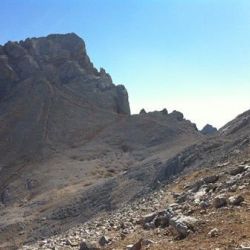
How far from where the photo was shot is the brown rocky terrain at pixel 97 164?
18.4 m

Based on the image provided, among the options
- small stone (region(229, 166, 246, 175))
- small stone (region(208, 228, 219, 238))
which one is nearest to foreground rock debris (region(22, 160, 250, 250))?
small stone (region(208, 228, 219, 238))

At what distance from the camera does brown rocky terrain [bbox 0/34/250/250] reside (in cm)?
1839

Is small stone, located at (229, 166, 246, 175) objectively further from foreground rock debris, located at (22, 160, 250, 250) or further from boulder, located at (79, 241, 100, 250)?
boulder, located at (79, 241, 100, 250)

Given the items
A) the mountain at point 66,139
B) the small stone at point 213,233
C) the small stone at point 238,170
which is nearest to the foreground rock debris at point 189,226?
the small stone at point 213,233

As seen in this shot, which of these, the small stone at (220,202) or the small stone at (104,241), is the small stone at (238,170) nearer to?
the small stone at (220,202)

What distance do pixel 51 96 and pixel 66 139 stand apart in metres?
11.4

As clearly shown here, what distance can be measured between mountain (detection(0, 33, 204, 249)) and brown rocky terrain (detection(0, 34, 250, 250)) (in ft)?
0.59

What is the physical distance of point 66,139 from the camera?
82.7 meters

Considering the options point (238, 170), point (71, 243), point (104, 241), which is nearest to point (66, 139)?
point (238, 170)

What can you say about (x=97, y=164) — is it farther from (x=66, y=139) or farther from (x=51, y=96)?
(x=51, y=96)

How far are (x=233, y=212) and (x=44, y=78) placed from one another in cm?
8034

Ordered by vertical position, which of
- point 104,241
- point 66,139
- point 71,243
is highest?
point 66,139

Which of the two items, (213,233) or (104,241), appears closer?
(213,233)

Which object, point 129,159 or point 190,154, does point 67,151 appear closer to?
point 129,159
